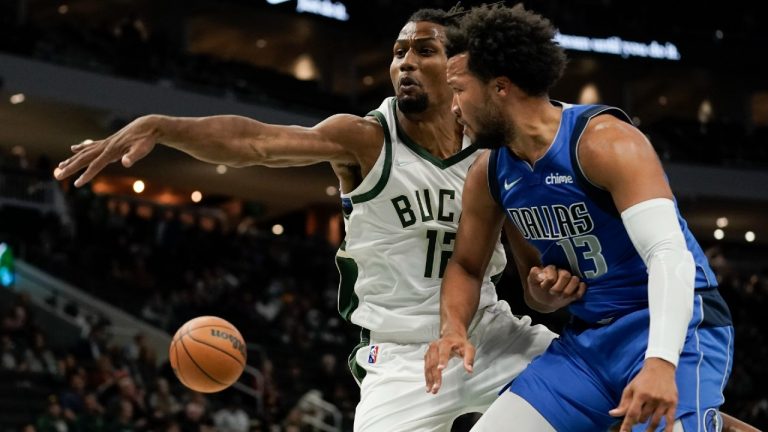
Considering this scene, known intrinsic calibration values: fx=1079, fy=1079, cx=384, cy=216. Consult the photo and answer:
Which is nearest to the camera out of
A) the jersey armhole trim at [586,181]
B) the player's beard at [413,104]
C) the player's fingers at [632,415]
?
the player's fingers at [632,415]

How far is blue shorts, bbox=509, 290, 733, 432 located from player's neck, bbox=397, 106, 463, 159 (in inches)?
54.4

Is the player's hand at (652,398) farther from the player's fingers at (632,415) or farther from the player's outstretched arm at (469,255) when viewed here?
the player's outstretched arm at (469,255)

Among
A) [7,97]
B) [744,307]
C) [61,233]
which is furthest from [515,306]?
[7,97]

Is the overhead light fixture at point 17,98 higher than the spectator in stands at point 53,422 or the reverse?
higher

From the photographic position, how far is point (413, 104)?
549 cm

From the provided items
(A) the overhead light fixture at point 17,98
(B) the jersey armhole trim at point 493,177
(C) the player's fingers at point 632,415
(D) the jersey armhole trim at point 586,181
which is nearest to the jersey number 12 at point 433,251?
(B) the jersey armhole trim at point 493,177

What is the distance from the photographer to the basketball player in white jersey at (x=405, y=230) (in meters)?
5.06

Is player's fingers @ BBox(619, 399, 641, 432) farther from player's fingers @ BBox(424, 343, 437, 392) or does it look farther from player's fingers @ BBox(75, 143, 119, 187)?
player's fingers @ BBox(75, 143, 119, 187)

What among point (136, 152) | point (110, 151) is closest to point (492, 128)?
point (136, 152)

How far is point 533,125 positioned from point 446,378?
1396 millimetres

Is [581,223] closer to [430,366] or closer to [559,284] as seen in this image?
[559,284]

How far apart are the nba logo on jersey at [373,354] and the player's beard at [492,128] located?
146cm

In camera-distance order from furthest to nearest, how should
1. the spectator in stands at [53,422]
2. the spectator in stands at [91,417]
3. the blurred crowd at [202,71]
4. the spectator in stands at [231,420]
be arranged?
the blurred crowd at [202,71], the spectator in stands at [231,420], the spectator in stands at [91,417], the spectator in stands at [53,422]

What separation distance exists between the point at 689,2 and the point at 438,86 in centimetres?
3186
